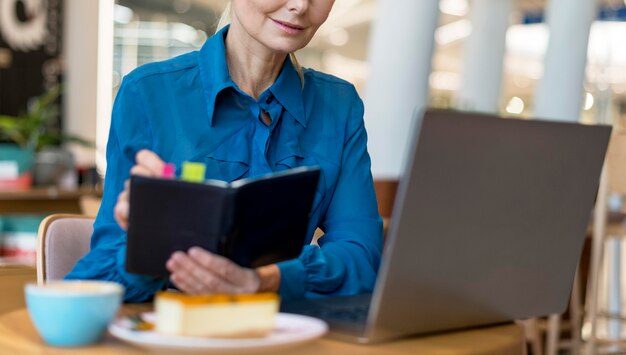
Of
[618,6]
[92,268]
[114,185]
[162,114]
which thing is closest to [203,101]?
[162,114]

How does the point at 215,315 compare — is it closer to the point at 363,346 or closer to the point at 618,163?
the point at 363,346

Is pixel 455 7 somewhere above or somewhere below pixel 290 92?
above

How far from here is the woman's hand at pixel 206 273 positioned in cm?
104

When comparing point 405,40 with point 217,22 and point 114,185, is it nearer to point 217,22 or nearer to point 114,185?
point 217,22

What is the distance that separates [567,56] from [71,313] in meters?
9.21

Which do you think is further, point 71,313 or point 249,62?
point 249,62

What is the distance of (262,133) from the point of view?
1478 mm

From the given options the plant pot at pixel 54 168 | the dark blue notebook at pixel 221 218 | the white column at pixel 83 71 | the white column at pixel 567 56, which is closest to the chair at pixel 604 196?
the plant pot at pixel 54 168

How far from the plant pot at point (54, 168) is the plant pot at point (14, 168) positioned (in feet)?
0.51

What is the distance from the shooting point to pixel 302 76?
162 centimetres

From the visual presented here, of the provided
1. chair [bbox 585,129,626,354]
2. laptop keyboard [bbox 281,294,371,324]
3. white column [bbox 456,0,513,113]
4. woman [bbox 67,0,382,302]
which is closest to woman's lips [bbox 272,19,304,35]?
woman [bbox 67,0,382,302]

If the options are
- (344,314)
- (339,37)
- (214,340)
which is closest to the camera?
(214,340)

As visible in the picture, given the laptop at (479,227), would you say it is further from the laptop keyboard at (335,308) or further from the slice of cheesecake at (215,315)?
the slice of cheesecake at (215,315)

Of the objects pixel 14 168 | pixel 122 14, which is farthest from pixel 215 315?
pixel 122 14
